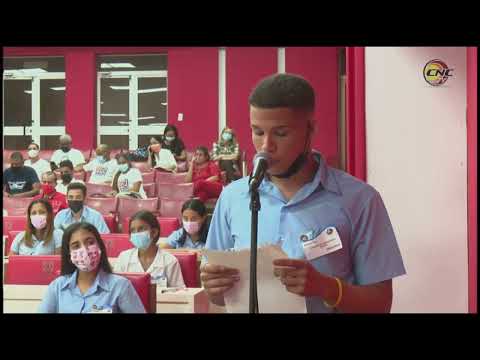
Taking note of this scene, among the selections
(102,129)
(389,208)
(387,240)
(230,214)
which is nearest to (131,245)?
(389,208)

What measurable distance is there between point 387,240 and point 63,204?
2819 millimetres

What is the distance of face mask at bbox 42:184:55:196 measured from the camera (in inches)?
178

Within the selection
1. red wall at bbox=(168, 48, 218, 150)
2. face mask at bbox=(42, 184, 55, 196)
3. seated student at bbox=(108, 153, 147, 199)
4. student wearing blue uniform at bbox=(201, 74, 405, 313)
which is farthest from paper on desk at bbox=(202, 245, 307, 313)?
red wall at bbox=(168, 48, 218, 150)

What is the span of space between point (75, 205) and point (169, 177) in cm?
132

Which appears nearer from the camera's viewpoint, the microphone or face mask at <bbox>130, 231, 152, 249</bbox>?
the microphone

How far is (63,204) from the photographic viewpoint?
4180 mm

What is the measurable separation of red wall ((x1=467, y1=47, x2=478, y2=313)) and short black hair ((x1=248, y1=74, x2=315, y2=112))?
1.05 metres

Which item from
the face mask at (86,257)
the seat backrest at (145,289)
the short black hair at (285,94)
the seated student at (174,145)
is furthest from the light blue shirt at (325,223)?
the seated student at (174,145)

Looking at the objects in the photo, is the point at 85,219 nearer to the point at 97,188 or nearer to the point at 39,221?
the point at 39,221

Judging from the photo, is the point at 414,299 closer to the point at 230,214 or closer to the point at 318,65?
the point at 230,214

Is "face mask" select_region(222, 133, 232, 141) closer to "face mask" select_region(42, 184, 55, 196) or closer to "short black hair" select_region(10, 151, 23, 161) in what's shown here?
"face mask" select_region(42, 184, 55, 196)

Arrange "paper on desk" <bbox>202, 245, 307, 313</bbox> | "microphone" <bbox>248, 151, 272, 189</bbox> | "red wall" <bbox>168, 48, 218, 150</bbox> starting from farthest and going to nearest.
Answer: "red wall" <bbox>168, 48, 218, 150</bbox> < "paper on desk" <bbox>202, 245, 307, 313</bbox> < "microphone" <bbox>248, 151, 272, 189</bbox>

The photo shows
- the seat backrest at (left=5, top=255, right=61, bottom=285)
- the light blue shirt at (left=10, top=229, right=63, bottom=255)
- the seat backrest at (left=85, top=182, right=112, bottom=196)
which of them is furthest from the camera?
the seat backrest at (left=85, top=182, right=112, bottom=196)

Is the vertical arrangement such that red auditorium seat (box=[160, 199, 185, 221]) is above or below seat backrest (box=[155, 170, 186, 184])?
below
